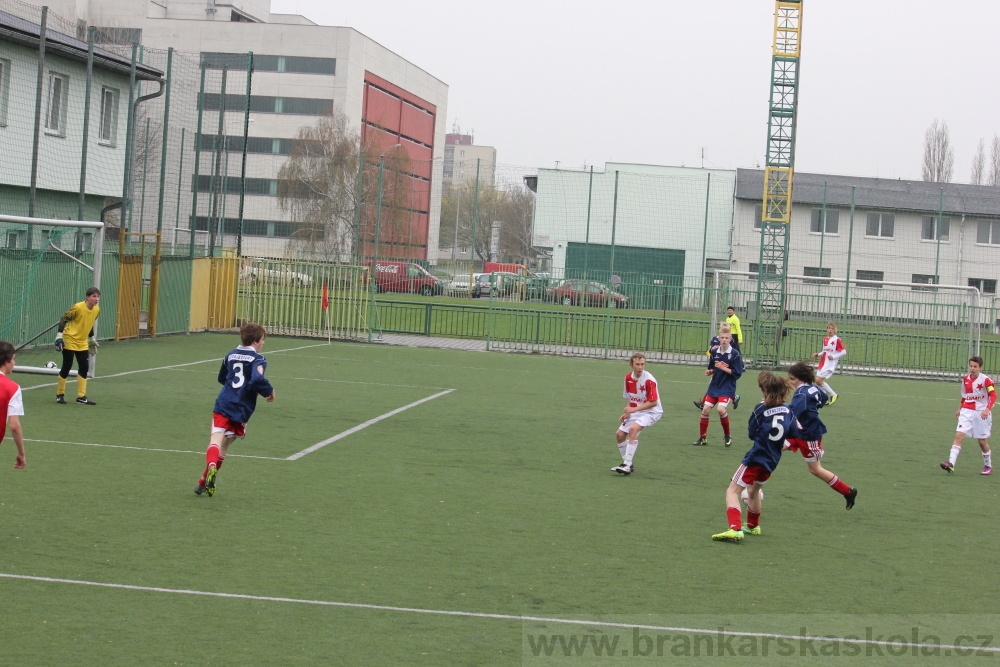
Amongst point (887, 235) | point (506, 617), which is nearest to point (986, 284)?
point (887, 235)

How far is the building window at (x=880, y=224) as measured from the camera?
151 feet

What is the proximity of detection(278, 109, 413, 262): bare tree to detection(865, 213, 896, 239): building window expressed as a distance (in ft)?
67.5

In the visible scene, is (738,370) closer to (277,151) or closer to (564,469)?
(564,469)

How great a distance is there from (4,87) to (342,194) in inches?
861

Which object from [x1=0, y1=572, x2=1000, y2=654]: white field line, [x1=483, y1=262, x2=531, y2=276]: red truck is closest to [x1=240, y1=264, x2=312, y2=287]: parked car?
[x1=483, y1=262, x2=531, y2=276]: red truck

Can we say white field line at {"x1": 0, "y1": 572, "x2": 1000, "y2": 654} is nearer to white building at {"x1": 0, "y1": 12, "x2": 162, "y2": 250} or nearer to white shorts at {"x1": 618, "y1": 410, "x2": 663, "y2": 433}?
white shorts at {"x1": 618, "y1": 410, "x2": 663, "y2": 433}

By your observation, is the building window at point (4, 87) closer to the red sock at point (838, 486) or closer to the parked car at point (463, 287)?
the parked car at point (463, 287)

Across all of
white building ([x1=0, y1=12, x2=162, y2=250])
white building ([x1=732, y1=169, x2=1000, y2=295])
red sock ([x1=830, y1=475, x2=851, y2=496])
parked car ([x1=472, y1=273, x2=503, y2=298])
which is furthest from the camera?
white building ([x1=732, y1=169, x2=1000, y2=295])

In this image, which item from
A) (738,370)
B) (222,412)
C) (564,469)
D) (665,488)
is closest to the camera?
(222,412)

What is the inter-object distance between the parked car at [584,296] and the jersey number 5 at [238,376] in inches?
865

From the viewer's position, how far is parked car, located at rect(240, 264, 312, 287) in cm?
3209

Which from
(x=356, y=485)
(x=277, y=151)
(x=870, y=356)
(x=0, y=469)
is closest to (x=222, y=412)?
(x=356, y=485)

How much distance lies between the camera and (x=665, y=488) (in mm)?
11633

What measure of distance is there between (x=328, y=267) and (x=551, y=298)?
6.72m
